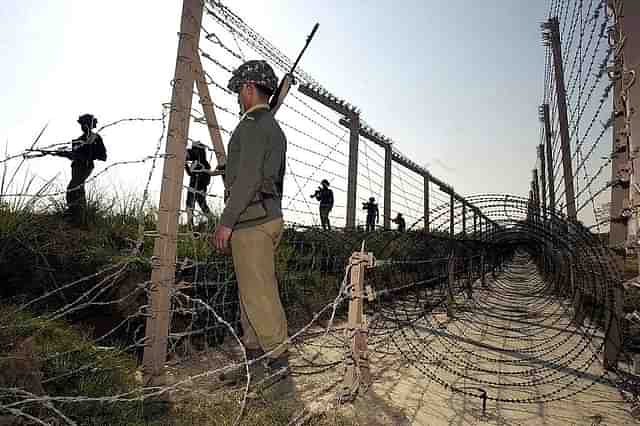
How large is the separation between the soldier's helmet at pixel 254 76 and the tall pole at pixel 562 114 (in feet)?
19.6

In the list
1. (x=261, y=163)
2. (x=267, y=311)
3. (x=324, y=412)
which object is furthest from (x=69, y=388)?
(x=261, y=163)

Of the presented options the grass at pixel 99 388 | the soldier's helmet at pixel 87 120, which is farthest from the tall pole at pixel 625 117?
the soldier's helmet at pixel 87 120

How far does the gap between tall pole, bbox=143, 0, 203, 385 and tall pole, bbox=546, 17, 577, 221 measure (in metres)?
6.30

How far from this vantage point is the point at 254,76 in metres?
2.25

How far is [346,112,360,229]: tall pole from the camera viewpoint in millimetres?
4926

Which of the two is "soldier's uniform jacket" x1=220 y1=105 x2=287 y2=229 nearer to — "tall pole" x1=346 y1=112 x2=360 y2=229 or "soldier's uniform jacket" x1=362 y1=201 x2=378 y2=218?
"tall pole" x1=346 y1=112 x2=360 y2=229

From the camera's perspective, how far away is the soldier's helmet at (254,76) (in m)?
2.26

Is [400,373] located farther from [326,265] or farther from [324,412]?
[326,265]

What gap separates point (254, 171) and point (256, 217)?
0.76 feet

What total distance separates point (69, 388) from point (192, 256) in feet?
4.55

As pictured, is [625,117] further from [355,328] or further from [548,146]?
[548,146]

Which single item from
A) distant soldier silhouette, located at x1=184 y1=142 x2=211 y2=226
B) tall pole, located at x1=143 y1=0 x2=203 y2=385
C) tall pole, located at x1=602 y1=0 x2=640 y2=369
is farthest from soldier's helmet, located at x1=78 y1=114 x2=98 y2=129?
tall pole, located at x1=602 y1=0 x2=640 y2=369

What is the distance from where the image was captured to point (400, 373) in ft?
8.50

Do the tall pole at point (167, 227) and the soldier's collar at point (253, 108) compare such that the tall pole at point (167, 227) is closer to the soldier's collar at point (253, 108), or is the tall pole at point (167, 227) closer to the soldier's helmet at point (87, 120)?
the soldier's collar at point (253, 108)
